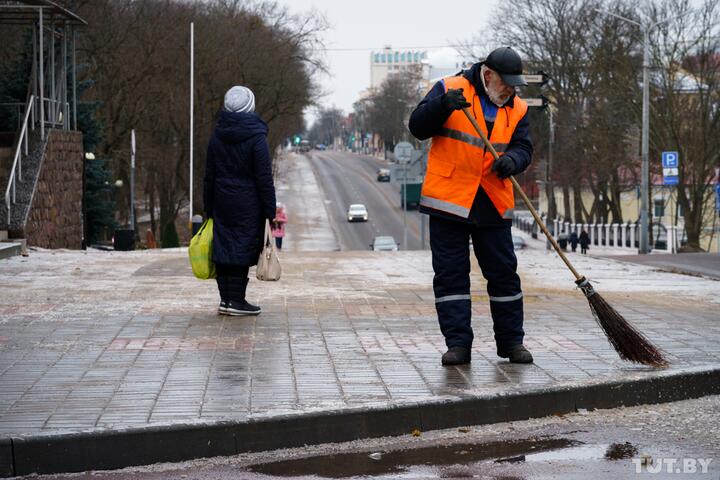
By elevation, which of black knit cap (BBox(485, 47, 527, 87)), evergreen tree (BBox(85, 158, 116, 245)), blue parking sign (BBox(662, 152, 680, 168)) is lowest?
evergreen tree (BBox(85, 158, 116, 245))

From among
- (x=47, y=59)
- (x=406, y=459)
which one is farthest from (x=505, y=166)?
(x=47, y=59)

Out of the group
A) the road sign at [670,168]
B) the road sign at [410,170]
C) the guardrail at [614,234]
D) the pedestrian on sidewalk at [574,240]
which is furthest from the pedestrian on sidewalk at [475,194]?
the pedestrian on sidewalk at [574,240]

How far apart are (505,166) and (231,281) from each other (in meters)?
3.26

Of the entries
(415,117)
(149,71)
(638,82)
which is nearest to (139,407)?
(415,117)

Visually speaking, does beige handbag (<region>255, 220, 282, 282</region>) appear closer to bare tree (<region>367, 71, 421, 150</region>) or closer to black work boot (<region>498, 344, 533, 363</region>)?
black work boot (<region>498, 344, 533, 363</region>)

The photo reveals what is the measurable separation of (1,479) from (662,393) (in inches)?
134

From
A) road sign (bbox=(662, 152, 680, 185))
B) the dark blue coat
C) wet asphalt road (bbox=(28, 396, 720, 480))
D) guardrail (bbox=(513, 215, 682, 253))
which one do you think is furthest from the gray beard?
guardrail (bbox=(513, 215, 682, 253))

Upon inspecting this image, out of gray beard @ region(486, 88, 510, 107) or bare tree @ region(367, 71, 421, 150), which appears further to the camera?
bare tree @ region(367, 71, 421, 150)

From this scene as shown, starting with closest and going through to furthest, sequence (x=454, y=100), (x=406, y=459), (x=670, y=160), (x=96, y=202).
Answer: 1. (x=406, y=459)
2. (x=454, y=100)
3. (x=96, y=202)
4. (x=670, y=160)

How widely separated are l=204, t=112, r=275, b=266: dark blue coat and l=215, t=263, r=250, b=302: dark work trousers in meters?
0.11

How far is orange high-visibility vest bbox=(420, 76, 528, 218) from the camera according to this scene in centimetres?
738

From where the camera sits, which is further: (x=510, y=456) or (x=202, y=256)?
(x=202, y=256)

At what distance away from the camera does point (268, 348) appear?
319 inches

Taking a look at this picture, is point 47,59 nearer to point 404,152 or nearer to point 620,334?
point 620,334
